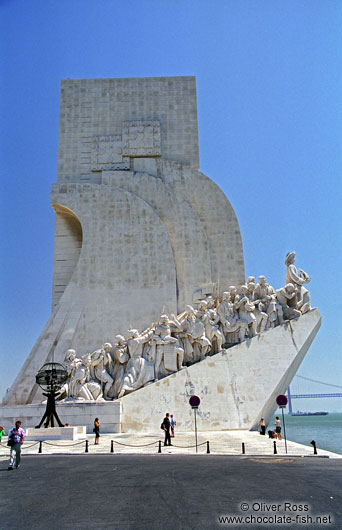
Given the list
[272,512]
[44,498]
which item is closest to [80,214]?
[44,498]

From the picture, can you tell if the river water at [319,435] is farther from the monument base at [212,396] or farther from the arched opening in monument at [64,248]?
the arched opening in monument at [64,248]

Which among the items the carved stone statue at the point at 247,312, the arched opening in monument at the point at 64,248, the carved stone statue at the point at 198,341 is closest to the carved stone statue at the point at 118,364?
the carved stone statue at the point at 198,341

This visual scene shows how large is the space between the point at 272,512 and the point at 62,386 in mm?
9775

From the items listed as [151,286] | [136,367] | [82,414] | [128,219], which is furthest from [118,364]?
[128,219]

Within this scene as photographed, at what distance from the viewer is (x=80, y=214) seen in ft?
55.0

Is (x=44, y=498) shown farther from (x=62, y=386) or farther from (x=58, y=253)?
(x=58, y=253)

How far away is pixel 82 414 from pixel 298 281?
746 centimetres

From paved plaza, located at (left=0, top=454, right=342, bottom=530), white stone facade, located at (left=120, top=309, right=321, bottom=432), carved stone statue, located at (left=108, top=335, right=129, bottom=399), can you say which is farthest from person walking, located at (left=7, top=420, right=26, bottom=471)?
carved stone statue, located at (left=108, top=335, right=129, bottom=399)

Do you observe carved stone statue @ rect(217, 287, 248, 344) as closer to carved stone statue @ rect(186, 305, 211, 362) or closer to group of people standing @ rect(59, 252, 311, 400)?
group of people standing @ rect(59, 252, 311, 400)

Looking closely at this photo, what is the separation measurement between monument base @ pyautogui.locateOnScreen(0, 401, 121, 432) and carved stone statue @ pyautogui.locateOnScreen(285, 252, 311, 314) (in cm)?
614

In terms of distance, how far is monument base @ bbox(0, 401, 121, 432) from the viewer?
12250 millimetres

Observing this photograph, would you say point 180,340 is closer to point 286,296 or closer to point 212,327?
point 212,327

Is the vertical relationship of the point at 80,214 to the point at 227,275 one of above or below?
above

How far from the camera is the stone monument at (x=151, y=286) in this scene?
1302cm
